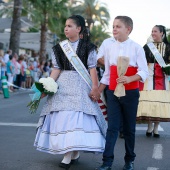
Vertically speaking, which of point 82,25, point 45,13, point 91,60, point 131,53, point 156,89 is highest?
point 45,13

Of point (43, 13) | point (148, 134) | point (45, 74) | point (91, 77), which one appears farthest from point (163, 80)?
point (43, 13)

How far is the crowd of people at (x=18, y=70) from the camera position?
19.3m

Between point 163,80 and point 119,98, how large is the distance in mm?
3036

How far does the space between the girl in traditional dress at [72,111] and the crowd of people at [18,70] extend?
42.7 feet

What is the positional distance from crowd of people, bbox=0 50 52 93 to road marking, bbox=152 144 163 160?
474 inches

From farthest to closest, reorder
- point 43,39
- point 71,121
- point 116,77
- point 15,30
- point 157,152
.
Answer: point 43,39 < point 15,30 < point 157,152 < point 71,121 < point 116,77

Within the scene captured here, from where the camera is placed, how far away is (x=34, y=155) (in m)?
6.30

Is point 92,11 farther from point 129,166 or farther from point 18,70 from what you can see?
point 129,166

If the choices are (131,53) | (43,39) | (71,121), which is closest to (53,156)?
(71,121)

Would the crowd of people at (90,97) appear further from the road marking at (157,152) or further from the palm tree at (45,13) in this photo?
the palm tree at (45,13)

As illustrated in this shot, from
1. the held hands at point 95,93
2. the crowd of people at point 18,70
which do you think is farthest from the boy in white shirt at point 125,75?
the crowd of people at point 18,70

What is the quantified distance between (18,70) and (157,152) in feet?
48.4

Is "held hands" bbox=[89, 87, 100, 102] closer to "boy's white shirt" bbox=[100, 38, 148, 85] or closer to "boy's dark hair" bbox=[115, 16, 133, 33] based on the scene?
"boy's white shirt" bbox=[100, 38, 148, 85]

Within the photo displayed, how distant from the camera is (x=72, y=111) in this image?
17.5ft
